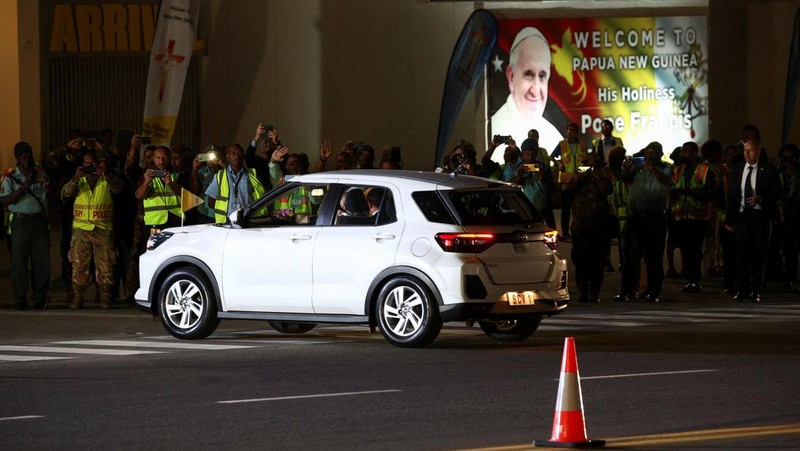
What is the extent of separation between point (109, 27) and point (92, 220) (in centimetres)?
1147

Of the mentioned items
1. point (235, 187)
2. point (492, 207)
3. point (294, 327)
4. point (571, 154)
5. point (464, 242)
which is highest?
point (571, 154)

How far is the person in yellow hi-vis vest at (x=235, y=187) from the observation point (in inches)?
778

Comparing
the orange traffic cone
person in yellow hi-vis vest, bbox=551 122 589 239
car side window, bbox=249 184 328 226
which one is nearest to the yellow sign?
person in yellow hi-vis vest, bbox=551 122 589 239

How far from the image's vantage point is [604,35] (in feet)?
104

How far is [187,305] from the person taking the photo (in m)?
17.4

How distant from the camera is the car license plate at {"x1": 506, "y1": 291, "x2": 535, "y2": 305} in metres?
16.0

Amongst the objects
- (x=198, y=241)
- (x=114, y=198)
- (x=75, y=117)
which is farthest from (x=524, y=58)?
(x=198, y=241)

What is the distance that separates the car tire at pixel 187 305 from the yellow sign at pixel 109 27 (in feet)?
48.9

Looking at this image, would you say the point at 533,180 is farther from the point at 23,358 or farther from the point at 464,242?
the point at 23,358

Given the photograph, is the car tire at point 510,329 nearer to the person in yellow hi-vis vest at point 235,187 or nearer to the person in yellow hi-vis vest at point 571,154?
the person in yellow hi-vis vest at point 235,187

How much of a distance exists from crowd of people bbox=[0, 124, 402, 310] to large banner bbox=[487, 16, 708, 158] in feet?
31.9

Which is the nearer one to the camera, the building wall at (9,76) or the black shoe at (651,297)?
the black shoe at (651,297)

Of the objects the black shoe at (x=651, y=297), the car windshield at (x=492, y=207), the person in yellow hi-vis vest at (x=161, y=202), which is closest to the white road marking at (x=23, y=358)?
the car windshield at (x=492, y=207)

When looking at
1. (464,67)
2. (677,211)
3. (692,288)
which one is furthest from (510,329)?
(464,67)
